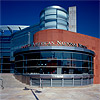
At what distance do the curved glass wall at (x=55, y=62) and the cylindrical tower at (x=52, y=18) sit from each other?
22.4 m

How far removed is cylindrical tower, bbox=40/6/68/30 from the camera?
173 feet

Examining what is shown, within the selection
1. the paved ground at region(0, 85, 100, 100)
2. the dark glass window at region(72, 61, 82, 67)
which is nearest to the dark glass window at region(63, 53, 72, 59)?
the dark glass window at region(72, 61, 82, 67)

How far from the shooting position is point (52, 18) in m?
53.0

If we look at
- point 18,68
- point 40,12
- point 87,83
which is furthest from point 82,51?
point 40,12

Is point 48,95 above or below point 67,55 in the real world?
below

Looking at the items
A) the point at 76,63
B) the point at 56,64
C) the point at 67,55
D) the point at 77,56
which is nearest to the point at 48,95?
the point at 56,64

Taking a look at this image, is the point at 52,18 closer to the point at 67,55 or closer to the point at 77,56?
the point at 77,56

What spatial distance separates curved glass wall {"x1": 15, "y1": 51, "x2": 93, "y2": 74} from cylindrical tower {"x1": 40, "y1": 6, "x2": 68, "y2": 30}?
2242 cm

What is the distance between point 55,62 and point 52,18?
27130mm

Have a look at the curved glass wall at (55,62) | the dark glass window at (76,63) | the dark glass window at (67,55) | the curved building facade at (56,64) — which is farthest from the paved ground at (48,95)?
the dark glass window at (67,55)

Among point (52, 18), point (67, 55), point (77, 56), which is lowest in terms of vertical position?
point (77, 56)

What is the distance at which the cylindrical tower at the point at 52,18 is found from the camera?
52688 millimetres

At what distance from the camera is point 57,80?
29969 millimetres

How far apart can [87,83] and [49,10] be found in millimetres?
33613
